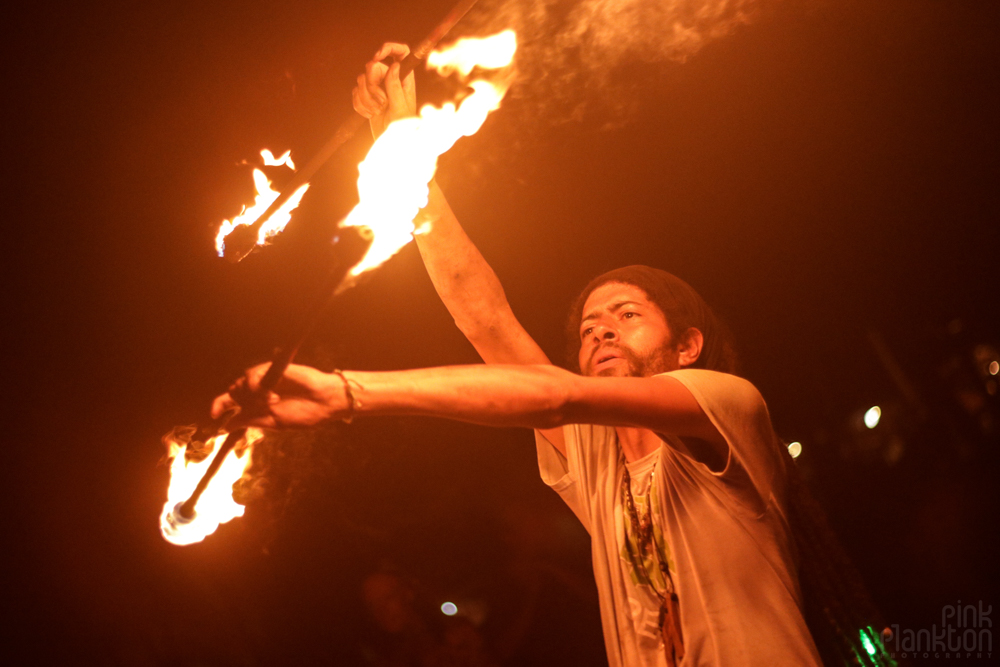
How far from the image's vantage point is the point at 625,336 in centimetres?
250

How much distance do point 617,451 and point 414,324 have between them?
1578 mm

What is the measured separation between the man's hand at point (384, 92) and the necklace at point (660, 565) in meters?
1.60

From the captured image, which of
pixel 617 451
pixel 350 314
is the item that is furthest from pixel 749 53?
pixel 350 314

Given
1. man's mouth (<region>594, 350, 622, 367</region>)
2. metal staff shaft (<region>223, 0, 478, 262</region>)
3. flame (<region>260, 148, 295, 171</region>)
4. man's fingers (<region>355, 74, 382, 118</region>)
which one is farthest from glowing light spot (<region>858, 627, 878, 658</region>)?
flame (<region>260, 148, 295, 171</region>)

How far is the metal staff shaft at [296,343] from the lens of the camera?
3.96 ft

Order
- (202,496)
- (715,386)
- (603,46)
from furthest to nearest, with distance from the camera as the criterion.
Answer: (603,46) → (715,386) → (202,496)

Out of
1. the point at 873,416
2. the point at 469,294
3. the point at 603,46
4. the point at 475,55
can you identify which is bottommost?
the point at 469,294

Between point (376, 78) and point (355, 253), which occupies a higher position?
point (376, 78)

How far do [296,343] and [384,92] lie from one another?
1511 millimetres

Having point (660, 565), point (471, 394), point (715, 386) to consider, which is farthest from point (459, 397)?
point (660, 565)

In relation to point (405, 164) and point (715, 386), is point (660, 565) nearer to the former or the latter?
point (715, 386)

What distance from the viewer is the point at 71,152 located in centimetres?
247

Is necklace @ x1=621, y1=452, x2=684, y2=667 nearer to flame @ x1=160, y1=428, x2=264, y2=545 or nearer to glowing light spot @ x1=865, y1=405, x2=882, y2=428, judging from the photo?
flame @ x1=160, y1=428, x2=264, y2=545

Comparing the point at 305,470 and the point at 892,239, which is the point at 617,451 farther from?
the point at 892,239
